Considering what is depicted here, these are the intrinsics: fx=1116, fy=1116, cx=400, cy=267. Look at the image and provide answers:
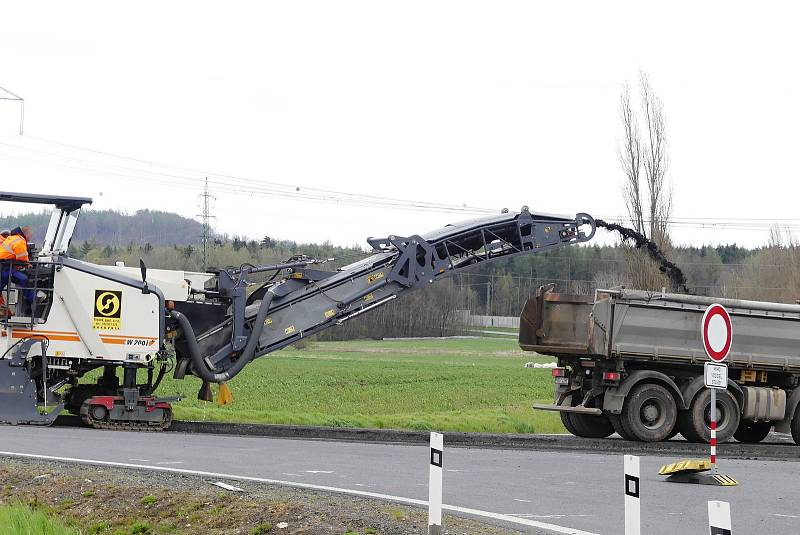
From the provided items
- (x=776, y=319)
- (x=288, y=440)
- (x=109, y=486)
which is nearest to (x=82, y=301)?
(x=288, y=440)

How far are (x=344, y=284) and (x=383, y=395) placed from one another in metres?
16.5

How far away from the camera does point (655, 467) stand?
15008mm

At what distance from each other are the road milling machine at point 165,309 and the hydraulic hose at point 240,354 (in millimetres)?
24

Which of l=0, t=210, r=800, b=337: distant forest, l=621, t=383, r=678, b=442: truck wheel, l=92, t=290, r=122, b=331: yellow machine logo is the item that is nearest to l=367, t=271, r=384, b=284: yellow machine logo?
l=92, t=290, r=122, b=331: yellow machine logo

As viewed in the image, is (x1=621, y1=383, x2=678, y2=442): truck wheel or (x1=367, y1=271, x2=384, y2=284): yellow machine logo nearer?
(x1=621, y1=383, x2=678, y2=442): truck wheel

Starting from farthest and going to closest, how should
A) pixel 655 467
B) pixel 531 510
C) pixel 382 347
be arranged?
1. pixel 382 347
2. pixel 655 467
3. pixel 531 510

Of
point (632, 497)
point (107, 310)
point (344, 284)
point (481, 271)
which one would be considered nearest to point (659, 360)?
point (344, 284)

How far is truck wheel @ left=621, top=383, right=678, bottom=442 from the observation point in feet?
62.4

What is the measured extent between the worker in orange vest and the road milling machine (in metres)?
0.07

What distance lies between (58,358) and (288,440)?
13.1 feet

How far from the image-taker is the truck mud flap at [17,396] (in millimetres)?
17359

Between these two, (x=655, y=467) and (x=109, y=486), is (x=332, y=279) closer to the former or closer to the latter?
(x=655, y=467)

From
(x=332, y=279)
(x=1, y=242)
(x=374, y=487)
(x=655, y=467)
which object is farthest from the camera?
(x=332, y=279)

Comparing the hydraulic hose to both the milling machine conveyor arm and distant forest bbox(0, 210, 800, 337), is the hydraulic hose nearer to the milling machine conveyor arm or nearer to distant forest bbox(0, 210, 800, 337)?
the milling machine conveyor arm
